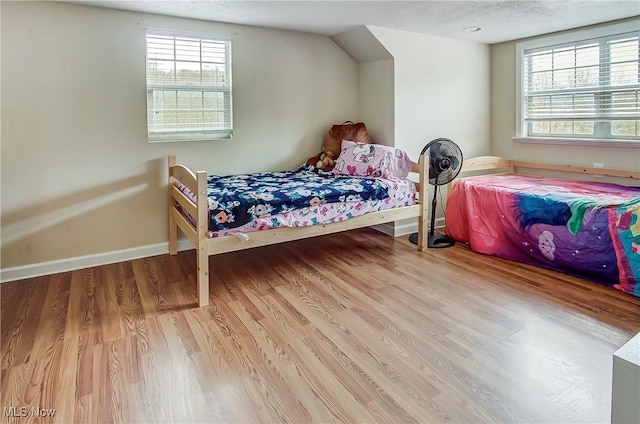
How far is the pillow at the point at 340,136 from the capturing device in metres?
4.30

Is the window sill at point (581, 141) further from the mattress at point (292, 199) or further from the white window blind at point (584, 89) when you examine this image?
the mattress at point (292, 199)

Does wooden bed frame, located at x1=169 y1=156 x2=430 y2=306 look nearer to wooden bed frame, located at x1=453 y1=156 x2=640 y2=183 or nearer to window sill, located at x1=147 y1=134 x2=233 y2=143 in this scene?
window sill, located at x1=147 y1=134 x2=233 y2=143

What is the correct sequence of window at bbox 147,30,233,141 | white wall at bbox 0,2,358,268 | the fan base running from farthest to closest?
the fan base, window at bbox 147,30,233,141, white wall at bbox 0,2,358,268

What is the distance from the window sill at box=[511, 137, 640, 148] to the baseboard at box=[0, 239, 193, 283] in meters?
3.72

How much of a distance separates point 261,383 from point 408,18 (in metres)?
3.18

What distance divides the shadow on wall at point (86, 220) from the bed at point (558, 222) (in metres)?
2.85

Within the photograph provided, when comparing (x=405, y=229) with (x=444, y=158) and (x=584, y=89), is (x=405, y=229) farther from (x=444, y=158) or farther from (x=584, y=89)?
(x=584, y=89)

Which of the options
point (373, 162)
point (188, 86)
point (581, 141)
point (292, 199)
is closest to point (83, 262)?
point (188, 86)

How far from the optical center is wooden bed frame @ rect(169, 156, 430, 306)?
264cm

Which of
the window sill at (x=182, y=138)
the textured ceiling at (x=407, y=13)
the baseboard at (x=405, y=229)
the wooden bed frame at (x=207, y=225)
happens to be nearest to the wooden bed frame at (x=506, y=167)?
the baseboard at (x=405, y=229)

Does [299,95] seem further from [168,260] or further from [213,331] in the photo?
[213,331]

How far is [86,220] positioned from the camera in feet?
11.1

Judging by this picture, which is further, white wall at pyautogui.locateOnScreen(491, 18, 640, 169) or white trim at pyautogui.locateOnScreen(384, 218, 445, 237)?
white trim at pyautogui.locateOnScreen(384, 218, 445, 237)

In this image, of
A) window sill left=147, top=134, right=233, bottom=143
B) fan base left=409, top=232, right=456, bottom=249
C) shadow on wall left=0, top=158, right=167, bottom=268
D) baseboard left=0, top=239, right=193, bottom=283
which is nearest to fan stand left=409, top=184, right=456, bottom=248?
fan base left=409, top=232, right=456, bottom=249
